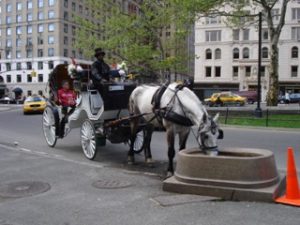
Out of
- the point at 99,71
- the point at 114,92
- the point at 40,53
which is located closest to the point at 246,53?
the point at 40,53

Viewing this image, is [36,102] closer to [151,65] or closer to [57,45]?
[151,65]

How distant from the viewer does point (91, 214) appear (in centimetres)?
596

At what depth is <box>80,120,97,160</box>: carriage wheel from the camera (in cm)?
989

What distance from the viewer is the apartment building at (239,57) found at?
242ft

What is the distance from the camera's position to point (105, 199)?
264 inches

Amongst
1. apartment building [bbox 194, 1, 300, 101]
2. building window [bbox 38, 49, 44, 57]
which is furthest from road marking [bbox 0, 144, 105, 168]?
building window [bbox 38, 49, 44, 57]

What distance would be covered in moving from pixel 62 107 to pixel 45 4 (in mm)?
94592

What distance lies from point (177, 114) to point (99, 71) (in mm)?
3158

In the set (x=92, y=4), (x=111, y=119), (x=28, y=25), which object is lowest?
(x=111, y=119)

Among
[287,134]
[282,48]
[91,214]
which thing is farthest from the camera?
[282,48]

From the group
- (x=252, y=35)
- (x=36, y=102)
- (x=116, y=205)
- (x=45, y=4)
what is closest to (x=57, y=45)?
(x=45, y=4)

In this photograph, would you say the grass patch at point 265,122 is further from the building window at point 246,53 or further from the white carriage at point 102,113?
the building window at point 246,53

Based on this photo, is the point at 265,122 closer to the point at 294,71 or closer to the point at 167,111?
the point at 167,111

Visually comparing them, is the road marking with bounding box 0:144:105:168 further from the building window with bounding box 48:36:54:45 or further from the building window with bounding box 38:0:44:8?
the building window with bounding box 38:0:44:8
